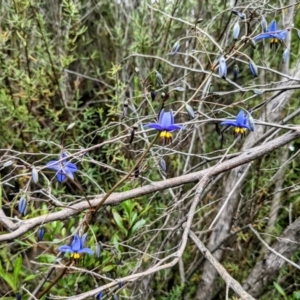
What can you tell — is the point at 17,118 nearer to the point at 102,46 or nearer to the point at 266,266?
the point at 102,46

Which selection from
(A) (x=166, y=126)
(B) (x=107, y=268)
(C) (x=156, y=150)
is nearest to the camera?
(A) (x=166, y=126)

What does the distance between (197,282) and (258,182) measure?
19.3 inches

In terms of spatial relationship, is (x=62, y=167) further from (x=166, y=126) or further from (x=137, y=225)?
(x=137, y=225)

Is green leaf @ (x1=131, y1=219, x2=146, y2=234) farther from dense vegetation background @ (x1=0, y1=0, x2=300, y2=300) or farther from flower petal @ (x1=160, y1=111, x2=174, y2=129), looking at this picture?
flower petal @ (x1=160, y1=111, x2=174, y2=129)

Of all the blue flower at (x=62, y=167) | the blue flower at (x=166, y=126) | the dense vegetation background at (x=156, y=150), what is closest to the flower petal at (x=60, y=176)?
the blue flower at (x=62, y=167)

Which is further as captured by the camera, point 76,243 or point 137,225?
point 137,225

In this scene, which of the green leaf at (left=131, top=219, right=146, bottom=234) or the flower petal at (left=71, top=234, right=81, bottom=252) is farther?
the green leaf at (left=131, top=219, right=146, bottom=234)

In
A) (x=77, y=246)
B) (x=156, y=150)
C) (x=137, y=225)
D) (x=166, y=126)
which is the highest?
(x=166, y=126)

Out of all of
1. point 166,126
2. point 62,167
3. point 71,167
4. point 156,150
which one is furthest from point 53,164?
point 156,150

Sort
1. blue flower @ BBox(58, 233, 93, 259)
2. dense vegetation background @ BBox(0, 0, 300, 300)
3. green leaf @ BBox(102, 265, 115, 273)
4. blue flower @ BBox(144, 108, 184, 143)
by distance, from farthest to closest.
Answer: dense vegetation background @ BBox(0, 0, 300, 300), green leaf @ BBox(102, 265, 115, 273), blue flower @ BBox(58, 233, 93, 259), blue flower @ BBox(144, 108, 184, 143)

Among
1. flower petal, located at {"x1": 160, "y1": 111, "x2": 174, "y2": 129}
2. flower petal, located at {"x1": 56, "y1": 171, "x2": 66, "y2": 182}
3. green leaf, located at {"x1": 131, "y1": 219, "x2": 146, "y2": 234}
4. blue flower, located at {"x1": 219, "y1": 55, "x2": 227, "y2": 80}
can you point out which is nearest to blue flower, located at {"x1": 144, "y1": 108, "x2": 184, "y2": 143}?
flower petal, located at {"x1": 160, "y1": 111, "x2": 174, "y2": 129}

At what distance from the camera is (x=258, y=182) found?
6.63 ft

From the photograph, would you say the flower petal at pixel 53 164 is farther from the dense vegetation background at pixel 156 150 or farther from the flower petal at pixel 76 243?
the dense vegetation background at pixel 156 150

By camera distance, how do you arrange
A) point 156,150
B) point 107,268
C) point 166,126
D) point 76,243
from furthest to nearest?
1. point 156,150
2. point 107,268
3. point 76,243
4. point 166,126
